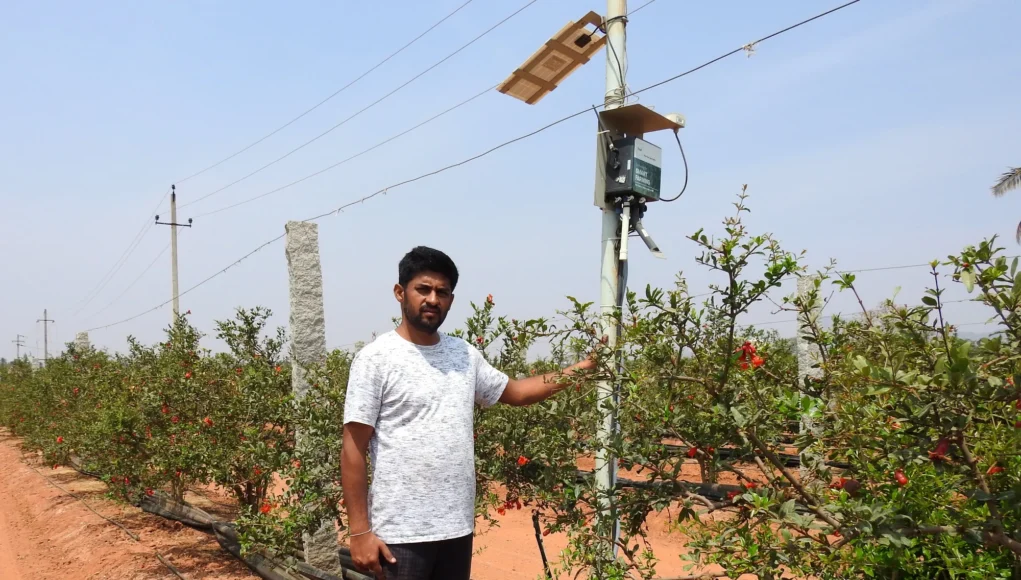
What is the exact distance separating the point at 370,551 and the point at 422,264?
982 millimetres

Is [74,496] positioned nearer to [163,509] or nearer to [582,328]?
[163,509]

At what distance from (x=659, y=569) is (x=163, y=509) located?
5475 millimetres

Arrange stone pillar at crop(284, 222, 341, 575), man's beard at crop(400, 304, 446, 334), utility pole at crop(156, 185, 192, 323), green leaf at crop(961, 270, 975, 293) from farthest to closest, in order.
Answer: utility pole at crop(156, 185, 192, 323)
stone pillar at crop(284, 222, 341, 575)
man's beard at crop(400, 304, 446, 334)
green leaf at crop(961, 270, 975, 293)

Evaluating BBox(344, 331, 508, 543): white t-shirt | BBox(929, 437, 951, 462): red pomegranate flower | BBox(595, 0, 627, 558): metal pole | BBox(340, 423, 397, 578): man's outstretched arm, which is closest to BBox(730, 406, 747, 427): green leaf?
BBox(929, 437, 951, 462): red pomegranate flower

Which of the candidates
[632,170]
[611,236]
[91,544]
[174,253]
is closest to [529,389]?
[611,236]

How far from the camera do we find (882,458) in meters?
2.15

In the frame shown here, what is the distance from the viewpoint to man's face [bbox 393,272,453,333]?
2.44 metres

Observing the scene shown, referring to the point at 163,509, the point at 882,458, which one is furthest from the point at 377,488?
the point at 163,509

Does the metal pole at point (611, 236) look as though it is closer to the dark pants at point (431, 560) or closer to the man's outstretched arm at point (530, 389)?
the man's outstretched arm at point (530, 389)

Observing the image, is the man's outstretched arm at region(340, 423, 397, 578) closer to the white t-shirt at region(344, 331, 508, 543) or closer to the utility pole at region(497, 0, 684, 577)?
the white t-shirt at region(344, 331, 508, 543)

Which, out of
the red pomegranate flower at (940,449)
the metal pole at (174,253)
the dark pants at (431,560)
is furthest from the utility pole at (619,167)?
the metal pole at (174,253)

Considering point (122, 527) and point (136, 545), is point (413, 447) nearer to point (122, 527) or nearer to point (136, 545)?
point (136, 545)

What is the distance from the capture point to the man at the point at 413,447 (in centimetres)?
229

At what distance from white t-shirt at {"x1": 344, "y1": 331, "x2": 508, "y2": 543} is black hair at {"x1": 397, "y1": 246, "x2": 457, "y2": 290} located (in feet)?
0.77
